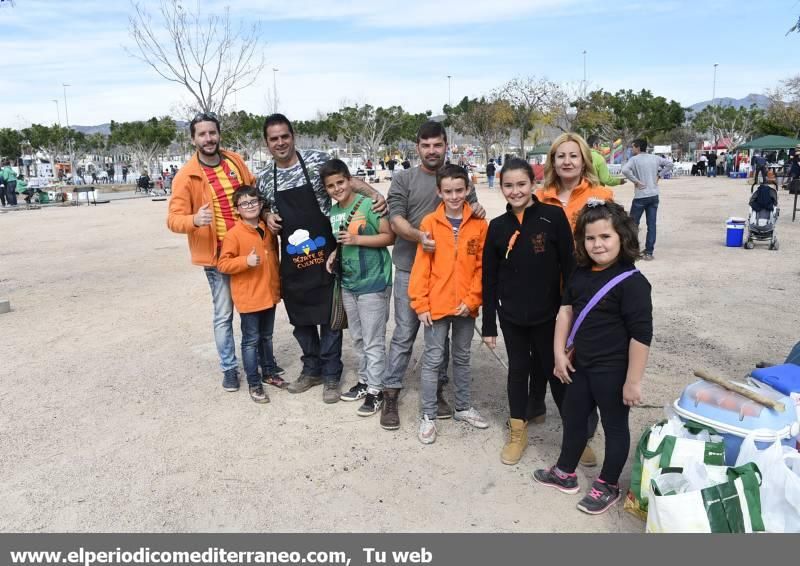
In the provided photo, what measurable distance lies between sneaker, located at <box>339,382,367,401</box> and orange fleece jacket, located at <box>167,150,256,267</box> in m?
Answer: 1.33

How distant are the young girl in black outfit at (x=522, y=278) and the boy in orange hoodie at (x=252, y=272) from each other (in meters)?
1.68

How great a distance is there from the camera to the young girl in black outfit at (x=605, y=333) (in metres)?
2.75

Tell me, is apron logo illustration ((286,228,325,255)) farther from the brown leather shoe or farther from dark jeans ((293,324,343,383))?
the brown leather shoe

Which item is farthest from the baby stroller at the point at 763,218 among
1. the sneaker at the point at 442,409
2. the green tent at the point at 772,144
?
the green tent at the point at 772,144

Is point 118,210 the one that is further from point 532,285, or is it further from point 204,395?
point 532,285

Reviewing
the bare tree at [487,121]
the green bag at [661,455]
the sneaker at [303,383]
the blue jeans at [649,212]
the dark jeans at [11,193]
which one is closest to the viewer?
the green bag at [661,455]

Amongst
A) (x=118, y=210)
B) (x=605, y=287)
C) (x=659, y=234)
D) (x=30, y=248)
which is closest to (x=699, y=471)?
(x=605, y=287)

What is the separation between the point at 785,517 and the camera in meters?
2.38

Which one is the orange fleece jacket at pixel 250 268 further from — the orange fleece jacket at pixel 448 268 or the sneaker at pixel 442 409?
the sneaker at pixel 442 409

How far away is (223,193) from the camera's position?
4.27 m

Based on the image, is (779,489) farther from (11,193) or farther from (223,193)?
(11,193)

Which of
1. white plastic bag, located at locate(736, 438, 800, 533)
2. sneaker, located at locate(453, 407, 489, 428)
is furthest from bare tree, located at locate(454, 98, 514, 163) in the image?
white plastic bag, located at locate(736, 438, 800, 533)

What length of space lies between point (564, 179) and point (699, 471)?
178cm

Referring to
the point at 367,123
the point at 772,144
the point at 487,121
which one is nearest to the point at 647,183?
the point at 772,144
